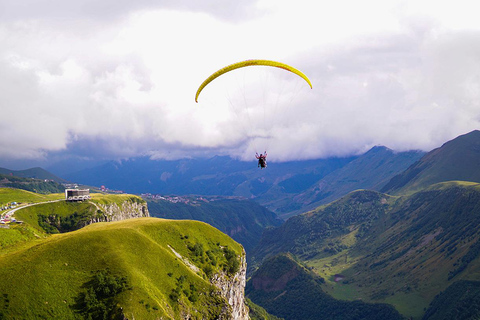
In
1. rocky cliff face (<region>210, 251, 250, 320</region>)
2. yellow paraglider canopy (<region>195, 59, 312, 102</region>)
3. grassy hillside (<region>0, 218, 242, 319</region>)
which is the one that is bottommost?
rocky cliff face (<region>210, 251, 250, 320</region>)

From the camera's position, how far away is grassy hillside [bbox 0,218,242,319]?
84375 millimetres

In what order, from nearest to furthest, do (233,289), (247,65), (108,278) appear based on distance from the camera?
1. (247,65)
2. (108,278)
3. (233,289)

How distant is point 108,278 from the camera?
93.2 metres

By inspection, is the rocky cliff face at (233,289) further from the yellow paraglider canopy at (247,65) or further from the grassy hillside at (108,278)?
the yellow paraglider canopy at (247,65)

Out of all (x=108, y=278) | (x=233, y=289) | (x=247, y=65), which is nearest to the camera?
(x=247, y=65)

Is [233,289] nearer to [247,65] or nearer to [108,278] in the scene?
[108,278]

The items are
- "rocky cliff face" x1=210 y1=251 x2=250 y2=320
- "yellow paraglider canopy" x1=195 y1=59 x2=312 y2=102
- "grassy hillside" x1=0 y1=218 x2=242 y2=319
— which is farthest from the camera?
"rocky cliff face" x1=210 y1=251 x2=250 y2=320

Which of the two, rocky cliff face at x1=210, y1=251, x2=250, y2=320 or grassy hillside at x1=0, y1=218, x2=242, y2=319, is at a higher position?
grassy hillside at x1=0, y1=218, x2=242, y2=319

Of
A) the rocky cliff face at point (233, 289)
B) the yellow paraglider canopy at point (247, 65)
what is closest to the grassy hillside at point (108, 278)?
the rocky cliff face at point (233, 289)

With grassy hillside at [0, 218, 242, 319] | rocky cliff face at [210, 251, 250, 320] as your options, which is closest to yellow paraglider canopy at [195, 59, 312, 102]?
grassy hillside at [0, 218, 242, 319]

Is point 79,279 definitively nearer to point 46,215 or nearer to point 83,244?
point 83,244

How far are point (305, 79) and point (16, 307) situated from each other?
3612 inches

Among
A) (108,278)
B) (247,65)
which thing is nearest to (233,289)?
(108,278)

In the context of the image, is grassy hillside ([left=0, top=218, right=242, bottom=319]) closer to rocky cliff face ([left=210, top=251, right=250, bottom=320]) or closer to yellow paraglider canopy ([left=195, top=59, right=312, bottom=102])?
rocky cliff face ([left=210, top=251, right=250, bottom=320])
